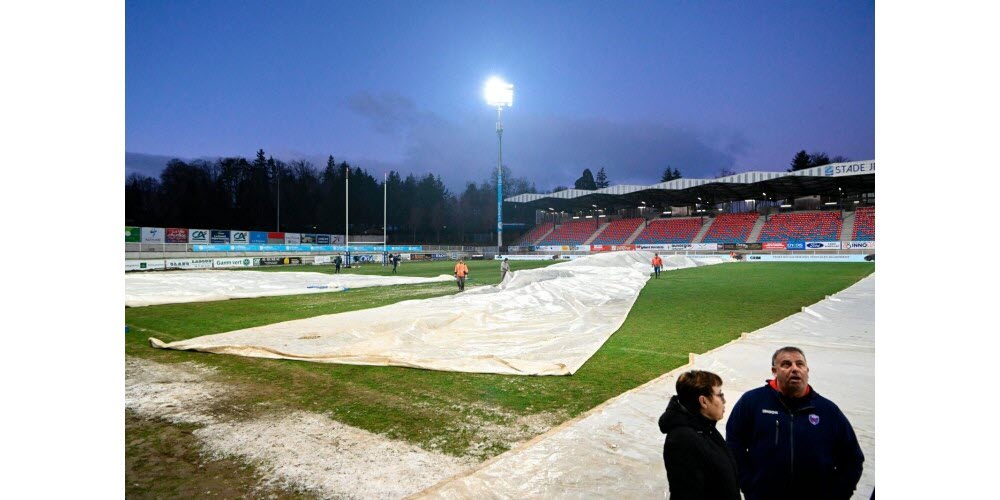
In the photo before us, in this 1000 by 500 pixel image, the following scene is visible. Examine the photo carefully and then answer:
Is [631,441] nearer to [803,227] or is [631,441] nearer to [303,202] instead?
[803,227]

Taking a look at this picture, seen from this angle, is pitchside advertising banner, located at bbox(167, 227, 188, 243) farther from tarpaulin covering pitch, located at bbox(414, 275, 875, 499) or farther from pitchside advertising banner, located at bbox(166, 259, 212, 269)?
tarpaulin covering pitch, located at bbox(414, 275, 875, 499)

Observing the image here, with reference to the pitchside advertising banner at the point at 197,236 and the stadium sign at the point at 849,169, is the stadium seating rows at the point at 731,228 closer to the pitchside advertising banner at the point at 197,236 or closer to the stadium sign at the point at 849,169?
the stadium sign at the point at 849,169

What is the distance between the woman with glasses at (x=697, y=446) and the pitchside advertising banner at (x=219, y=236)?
41.8 m

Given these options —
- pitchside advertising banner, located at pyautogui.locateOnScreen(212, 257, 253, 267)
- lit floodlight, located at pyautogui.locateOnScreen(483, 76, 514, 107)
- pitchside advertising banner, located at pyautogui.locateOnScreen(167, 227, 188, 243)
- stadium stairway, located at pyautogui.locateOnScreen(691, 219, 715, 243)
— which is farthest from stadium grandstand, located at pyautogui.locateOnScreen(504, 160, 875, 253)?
pitchside advertising banner, located at pyautogui.locateOnScreen(167, 227, 188, 243)

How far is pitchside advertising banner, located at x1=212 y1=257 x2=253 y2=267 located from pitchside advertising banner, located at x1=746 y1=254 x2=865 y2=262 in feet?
127

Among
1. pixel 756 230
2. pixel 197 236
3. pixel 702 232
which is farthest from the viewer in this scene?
pixel 702 232

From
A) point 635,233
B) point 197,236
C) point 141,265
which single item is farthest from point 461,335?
point 635,233

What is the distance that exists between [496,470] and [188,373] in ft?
16.1

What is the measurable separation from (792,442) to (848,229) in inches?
1818

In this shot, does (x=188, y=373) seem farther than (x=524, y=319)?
No

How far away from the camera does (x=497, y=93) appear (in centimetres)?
4075
